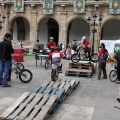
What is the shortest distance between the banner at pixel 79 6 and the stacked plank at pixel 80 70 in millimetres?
15618

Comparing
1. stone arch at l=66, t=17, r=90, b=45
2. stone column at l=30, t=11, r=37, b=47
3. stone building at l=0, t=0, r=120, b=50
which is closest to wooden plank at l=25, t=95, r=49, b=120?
stone building at l=0, t=0, r=120, b=50

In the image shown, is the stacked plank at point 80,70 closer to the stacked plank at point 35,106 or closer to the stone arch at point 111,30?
the stacked plank at point 35,106

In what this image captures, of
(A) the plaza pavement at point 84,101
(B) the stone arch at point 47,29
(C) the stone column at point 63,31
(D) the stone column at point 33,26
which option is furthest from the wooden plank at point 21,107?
(B) the stone arch at point 47,29

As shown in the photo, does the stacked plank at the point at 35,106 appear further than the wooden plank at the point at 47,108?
No

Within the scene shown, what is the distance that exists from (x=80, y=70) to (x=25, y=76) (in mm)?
3451

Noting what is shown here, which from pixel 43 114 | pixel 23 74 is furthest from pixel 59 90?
pixel 23 74

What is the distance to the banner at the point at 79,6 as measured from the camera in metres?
28.9

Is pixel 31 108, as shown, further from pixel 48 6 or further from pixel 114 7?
pixel 48 6

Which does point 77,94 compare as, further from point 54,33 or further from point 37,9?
point 54,33

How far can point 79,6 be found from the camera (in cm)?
2902

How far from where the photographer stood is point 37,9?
31.0 m

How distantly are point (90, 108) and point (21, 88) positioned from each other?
3.25 m

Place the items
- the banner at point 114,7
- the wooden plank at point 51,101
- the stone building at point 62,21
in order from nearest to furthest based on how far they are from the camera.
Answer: the wooden plank at point 51,101 → the banner at point 114,7 → the stone building at point 62,21

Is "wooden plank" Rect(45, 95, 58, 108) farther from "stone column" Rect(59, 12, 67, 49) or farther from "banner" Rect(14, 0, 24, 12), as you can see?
"banner" Rect(14, 0, 24, 12)
